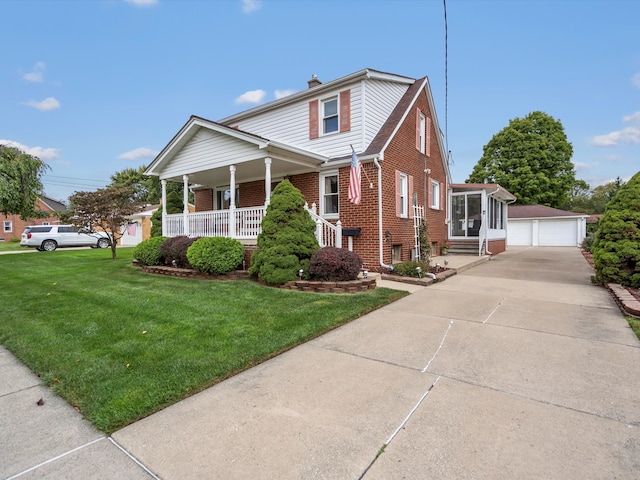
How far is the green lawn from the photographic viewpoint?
118 inches

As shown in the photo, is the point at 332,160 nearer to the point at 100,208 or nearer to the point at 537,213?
the point at 100,208

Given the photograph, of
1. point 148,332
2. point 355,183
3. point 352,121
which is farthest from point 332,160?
point 148,332

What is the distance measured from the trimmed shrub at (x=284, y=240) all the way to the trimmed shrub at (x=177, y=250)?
8.95 feet

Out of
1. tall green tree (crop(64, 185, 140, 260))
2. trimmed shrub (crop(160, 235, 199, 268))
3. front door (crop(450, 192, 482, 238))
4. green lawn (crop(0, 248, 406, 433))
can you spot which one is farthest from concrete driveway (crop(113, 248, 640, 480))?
tall green tree (crop(64, 185, 140, 260))

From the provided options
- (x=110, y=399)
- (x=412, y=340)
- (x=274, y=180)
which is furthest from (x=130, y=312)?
(x=274, y=180)

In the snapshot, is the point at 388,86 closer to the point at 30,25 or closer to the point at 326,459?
the point at 326,459

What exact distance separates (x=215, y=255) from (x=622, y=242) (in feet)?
31.0

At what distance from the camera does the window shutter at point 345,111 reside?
10.7m

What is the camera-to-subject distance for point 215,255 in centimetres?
877

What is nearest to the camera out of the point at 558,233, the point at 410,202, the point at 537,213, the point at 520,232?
the point at 410,202

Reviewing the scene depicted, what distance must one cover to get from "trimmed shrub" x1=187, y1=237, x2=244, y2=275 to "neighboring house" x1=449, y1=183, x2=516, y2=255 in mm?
10861

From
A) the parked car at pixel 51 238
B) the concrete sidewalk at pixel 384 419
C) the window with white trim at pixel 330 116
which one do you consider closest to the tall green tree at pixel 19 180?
the parked car at pixel 51 238

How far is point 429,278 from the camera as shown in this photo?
8391mm

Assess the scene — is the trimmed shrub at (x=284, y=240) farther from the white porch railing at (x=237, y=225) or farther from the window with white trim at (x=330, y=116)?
the window with white trim at (x=330, y=116)
